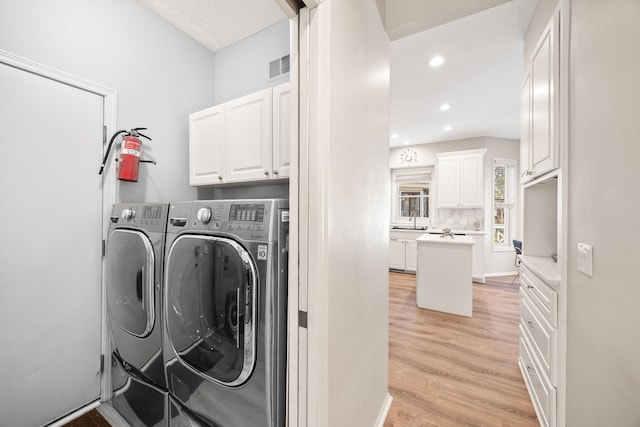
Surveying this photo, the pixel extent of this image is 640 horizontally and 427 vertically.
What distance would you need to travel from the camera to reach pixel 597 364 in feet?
3.25

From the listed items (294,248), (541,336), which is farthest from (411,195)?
(294,248)

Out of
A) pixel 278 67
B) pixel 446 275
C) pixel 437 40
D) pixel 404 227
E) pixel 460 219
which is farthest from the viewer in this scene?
pixel 404 227

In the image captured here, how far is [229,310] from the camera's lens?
114 cm

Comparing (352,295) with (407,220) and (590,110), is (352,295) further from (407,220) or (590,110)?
(407,220)

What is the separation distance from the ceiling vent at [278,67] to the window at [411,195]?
15.4 ft

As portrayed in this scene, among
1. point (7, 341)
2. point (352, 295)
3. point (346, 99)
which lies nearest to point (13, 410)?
point (7, 341)

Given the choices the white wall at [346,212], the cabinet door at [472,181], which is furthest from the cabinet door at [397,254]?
Result: the white wall at [346,212]

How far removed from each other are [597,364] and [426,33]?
8.30 feet

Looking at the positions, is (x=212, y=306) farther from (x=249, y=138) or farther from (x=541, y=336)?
(x=541, y=336)

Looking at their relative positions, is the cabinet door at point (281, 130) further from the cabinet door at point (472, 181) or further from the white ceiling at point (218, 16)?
the cabinet door at point (472, 181)

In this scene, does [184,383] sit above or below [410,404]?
above

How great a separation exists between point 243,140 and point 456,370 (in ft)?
8.32

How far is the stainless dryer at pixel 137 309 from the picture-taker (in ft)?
4.86

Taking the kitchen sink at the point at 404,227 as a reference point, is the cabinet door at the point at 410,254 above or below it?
below
